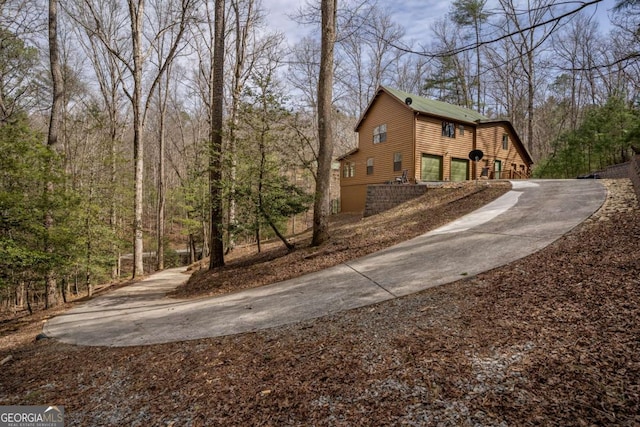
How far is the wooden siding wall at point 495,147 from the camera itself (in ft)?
59.4

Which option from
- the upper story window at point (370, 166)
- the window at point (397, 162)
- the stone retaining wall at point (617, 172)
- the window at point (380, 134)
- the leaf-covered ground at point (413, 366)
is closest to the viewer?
the leaf-covered ground at point (413, 366)

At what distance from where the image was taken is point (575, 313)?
2.65 metres

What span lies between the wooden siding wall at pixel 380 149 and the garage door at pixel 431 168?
2.75ft

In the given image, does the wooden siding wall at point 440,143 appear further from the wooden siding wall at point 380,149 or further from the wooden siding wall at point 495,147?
the wooden siding wall at point 495,147

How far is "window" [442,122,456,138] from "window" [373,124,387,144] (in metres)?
3.27

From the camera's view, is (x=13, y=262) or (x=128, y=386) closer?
(x=128, y=386)

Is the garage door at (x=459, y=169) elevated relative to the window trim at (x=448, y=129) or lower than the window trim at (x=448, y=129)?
lower

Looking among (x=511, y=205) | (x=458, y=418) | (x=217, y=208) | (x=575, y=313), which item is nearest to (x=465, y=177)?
(x=511, y=205)

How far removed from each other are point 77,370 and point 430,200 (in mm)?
11062

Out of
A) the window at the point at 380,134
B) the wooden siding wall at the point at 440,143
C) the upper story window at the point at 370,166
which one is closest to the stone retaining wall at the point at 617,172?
the wooden siding wall at the point at 440,143

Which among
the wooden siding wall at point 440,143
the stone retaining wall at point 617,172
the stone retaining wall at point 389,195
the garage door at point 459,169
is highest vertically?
the wooden siding wall at point 440,143

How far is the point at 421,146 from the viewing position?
15.7 metres

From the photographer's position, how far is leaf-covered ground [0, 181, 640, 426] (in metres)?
1.80

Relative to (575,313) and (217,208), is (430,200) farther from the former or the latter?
(575,313)
